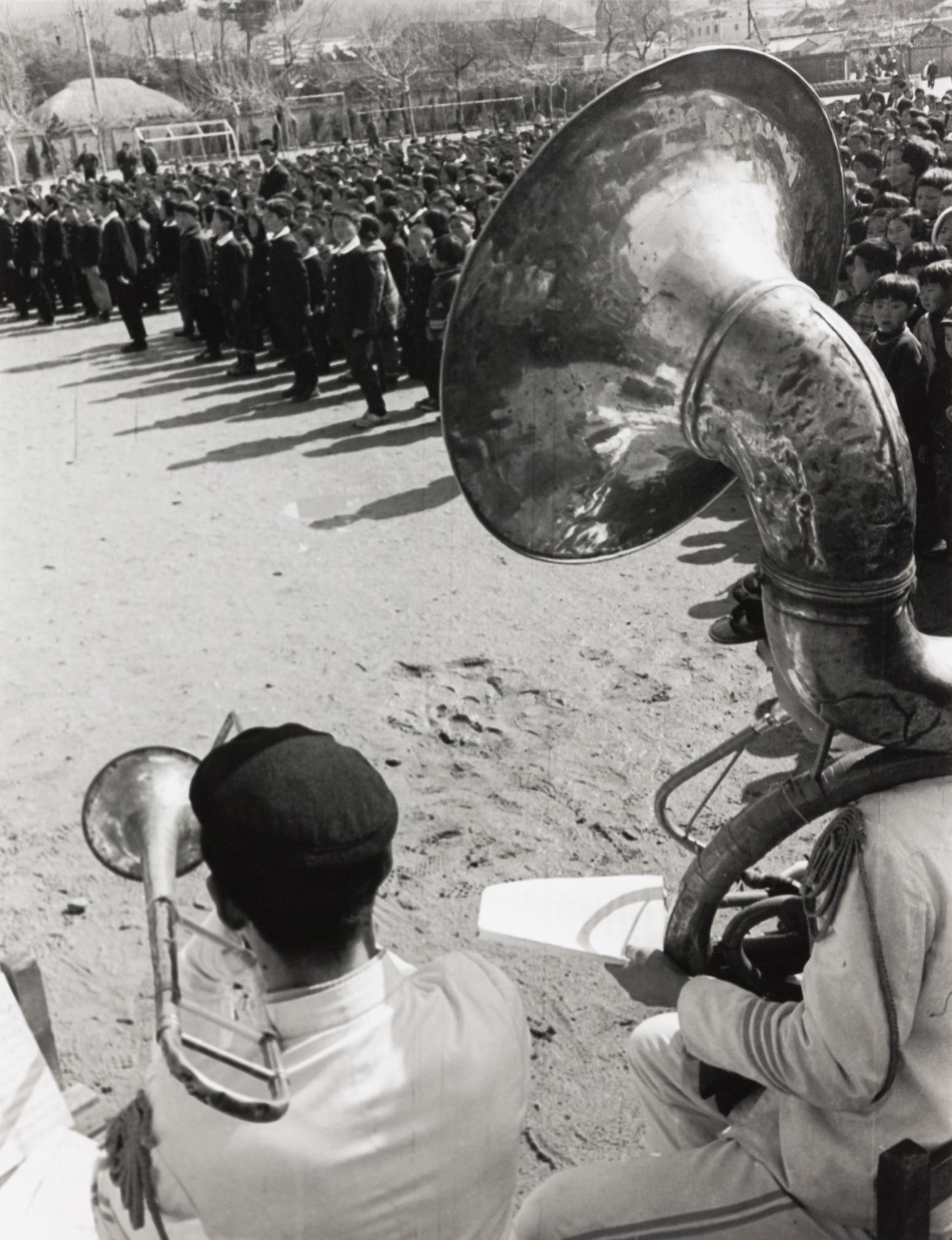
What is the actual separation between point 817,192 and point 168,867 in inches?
64.8

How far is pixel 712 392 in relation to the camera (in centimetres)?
188

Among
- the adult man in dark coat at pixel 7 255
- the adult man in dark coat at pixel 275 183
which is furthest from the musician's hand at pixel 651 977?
the adult man in dark coat at pixel 275 183

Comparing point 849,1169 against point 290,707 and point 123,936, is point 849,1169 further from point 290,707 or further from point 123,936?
point 290,707

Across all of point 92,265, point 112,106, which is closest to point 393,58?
point 112,106

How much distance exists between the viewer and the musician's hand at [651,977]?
205 cm

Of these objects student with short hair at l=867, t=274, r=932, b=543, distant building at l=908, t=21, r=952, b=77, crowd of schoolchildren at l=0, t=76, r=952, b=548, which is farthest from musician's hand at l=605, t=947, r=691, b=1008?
distant building at l=908, t=21, r=952, b=77

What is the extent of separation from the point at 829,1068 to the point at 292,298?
9975mm

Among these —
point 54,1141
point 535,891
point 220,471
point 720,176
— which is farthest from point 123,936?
point 220,471

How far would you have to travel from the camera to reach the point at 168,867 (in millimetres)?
1841

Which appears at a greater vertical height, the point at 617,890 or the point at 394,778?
the point at 617,890

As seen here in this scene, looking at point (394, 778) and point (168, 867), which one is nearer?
point (168, 867)

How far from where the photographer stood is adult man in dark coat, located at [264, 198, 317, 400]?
10.7 meters

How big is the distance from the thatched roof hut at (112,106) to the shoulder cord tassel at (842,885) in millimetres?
41746

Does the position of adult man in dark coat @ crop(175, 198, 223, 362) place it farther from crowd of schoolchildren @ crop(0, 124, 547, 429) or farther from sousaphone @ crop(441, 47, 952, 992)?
sousaphone @ crop(441, 47, 952, 992)
